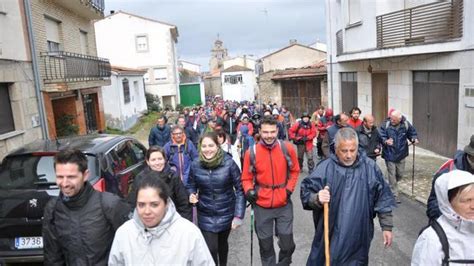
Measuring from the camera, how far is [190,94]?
1933 inches

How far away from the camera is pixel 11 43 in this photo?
970 centimetres

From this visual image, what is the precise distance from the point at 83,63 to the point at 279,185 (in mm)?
11636

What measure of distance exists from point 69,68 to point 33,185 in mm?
8844

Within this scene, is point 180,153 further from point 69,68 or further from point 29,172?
point 69,68

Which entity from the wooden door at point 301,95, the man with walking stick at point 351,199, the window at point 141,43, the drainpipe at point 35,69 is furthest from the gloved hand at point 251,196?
the window at point 141,43

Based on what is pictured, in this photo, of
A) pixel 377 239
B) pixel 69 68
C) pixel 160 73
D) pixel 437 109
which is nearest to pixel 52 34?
pixel 69 68

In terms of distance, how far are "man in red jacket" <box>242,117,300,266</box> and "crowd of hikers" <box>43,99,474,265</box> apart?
0.01 metres

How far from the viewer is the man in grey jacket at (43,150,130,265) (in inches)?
109

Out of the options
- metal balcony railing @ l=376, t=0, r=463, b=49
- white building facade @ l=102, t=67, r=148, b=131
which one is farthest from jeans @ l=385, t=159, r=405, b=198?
white building facade @ l=102, t=67, r=148, b=131

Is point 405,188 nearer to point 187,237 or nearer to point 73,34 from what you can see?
point 187,237

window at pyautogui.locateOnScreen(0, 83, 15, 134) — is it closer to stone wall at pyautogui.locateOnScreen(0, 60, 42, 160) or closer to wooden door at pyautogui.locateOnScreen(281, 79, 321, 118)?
stone wall at pyautogui.locateOnScreen(0, 60, 42, 160)

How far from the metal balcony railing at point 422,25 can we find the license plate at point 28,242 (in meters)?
10.2

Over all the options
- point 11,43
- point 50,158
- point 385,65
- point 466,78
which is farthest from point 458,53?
point 11,43

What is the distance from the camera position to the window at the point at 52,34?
1242 centimetres
